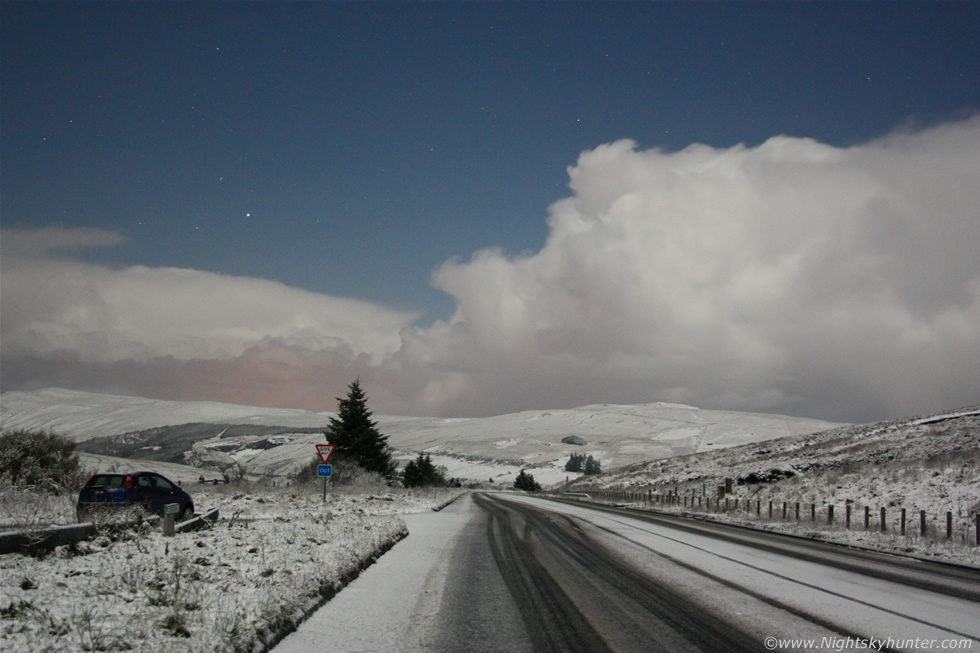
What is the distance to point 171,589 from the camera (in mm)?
8375

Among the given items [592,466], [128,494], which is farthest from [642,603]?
[592,466]

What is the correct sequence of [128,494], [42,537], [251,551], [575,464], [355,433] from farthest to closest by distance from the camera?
[575,464]
[355,433]
[128,494]
[251,551]
[42,537]

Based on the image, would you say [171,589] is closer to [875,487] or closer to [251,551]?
[251,551]

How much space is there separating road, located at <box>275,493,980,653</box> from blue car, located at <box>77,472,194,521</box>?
8.00m

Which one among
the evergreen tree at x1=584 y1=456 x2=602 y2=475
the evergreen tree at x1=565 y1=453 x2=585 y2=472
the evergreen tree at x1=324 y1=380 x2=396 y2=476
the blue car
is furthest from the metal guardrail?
the evergreen tree at x1=565 y1=453 x2=585 y2=472

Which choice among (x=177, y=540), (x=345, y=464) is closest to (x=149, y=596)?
(x=177, y=540)

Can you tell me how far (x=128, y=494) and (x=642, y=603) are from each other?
15.5m

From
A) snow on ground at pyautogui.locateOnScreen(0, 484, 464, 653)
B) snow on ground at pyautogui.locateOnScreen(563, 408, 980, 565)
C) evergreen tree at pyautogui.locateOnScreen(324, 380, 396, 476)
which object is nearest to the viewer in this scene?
snow on ground at pyautogui.locateOnScreen(0, 484, 464, 653)

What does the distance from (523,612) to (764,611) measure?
10.3 feet

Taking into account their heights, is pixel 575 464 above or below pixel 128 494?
below

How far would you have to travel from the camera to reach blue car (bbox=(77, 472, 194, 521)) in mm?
17562

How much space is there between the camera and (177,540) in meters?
13.3

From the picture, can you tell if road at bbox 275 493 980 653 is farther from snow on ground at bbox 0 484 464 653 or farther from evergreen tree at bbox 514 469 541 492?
evergreen tree at bbox 514 469 541 492

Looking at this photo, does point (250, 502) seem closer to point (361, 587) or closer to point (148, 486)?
point (148, 486)
